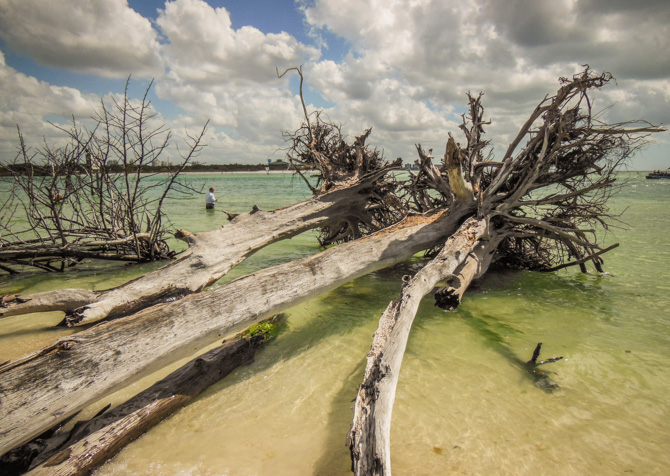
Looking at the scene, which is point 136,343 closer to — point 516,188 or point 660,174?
point 516,188

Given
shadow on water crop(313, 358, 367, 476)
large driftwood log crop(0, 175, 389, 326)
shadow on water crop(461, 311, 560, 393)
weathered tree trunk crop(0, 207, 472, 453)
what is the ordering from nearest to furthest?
weathered tree trunk crop(0, 207, 472, 453)
shadow on water crop(313, 358, 367, 476)
shadow on water crop(461, 311, 560, 393)
large driftwood log crop(0, 175, 389, 326)

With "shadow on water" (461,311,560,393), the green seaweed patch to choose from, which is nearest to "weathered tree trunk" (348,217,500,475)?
"shadow on water" (461,311,560,393)

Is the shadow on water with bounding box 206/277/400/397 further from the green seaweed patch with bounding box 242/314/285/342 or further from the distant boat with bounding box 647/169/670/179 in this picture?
the distant boat with bounding box 647/169/670/179

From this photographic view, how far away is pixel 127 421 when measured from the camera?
256 centimetres

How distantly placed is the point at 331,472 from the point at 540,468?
1.45m

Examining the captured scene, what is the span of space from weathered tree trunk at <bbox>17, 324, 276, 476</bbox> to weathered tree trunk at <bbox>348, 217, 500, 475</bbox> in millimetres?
1680

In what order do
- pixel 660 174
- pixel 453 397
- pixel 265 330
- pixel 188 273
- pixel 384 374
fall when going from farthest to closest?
pixel 660 174 → pixel 265 330 → pixel 188 273 → pixel 453 397 → pixel 384 374

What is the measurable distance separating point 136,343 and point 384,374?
1850mm

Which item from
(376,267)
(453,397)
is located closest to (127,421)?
(453,397)

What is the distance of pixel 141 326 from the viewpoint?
2.68m

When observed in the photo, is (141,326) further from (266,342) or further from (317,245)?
(317,245)

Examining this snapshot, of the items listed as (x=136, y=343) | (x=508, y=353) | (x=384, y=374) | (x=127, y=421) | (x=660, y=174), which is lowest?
(x=508, y=353)

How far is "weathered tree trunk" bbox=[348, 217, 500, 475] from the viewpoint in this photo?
196 cm

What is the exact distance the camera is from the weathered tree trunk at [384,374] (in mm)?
1965
